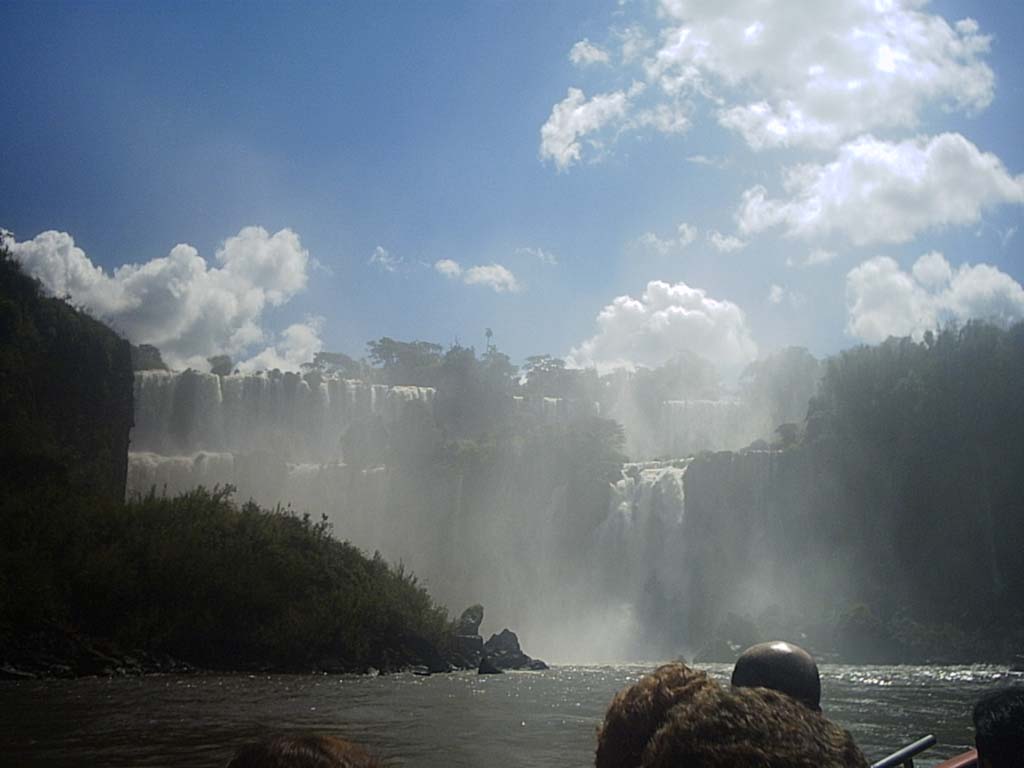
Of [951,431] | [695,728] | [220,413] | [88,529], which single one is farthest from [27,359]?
[951,431]

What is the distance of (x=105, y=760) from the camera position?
973cm

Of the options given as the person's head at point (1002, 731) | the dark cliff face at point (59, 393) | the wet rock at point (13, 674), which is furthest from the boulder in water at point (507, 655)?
the person's head at point (1002, 731)

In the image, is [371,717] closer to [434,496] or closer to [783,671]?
[783,671]

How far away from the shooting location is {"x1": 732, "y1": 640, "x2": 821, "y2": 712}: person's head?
121 inches

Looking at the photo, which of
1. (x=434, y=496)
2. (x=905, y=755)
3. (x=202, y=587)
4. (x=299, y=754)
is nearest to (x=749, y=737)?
(x=299, y=754)

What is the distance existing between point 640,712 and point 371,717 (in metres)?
14.7

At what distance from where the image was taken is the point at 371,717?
1566 cm

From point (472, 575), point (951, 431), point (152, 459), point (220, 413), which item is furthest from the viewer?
point (472, 575)

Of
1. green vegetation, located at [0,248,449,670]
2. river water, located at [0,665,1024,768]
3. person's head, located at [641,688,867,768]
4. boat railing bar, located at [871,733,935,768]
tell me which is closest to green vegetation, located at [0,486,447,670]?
green vegetation, located at [0,248,449,670]

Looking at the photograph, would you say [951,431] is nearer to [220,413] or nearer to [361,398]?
[361,398]

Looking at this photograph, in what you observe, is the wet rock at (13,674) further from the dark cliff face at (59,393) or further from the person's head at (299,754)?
the person's head at (299,754)

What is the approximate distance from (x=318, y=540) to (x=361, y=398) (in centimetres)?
2935

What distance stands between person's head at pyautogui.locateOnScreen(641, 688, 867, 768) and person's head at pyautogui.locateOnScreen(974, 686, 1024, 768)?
806 mm

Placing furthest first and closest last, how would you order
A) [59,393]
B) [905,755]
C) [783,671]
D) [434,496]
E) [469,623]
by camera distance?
[434,496], [469,623], [59,393], [905,755], [783,671]
